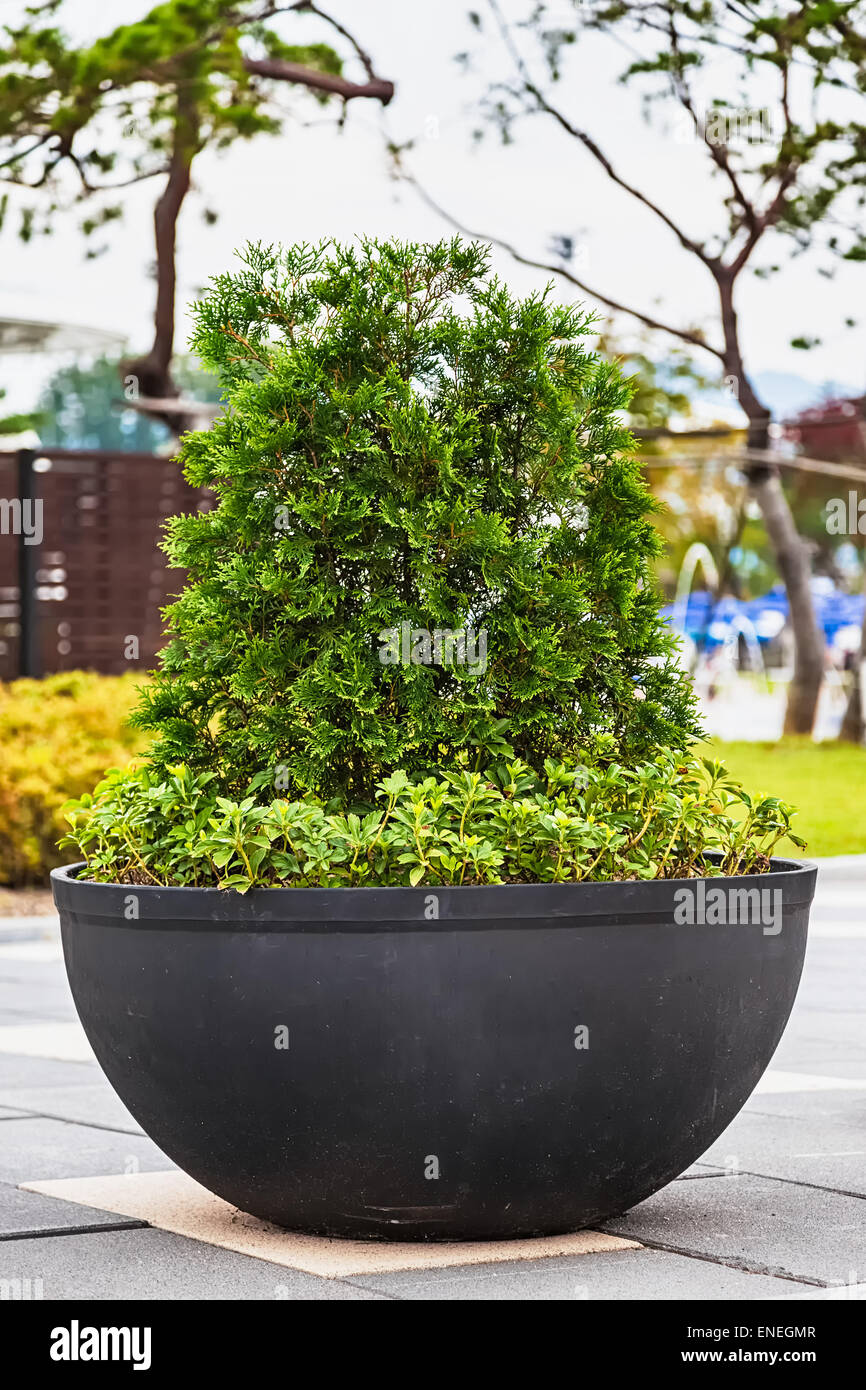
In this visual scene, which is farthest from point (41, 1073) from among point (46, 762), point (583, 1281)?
point (46, 762)

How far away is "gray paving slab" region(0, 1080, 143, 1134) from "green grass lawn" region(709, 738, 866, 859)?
20.5 feet

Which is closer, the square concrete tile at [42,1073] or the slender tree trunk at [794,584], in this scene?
the square concrete tile at [42,1073]

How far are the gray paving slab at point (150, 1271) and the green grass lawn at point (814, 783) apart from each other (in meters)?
7.97

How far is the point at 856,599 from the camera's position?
66875 mm

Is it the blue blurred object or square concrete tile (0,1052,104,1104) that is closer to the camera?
square concrete tile (0,1052,104,1104)

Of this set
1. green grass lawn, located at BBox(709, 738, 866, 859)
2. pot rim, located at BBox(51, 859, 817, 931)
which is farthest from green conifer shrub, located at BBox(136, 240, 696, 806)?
green grass lawn, located at BBox(709, 738, 866, 859)

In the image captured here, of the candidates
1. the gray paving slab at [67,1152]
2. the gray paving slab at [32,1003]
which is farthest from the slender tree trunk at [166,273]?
the gray paving slab at [67,1152]

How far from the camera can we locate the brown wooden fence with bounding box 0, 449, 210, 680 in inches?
587

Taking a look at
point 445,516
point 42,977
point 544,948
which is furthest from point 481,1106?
point 42,977

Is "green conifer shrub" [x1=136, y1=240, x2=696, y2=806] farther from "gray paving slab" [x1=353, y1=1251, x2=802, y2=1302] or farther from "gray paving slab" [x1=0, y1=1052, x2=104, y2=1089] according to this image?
"gray paving slab" [x1=0, y1=1052, x2=104, y2=1089]

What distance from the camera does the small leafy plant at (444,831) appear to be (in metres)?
4.11

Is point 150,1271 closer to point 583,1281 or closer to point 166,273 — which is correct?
point 583,1281

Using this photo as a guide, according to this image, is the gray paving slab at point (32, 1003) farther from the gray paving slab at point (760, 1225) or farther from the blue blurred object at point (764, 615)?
the blue blurred object at point (764, 615)

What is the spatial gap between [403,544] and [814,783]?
1517cm
